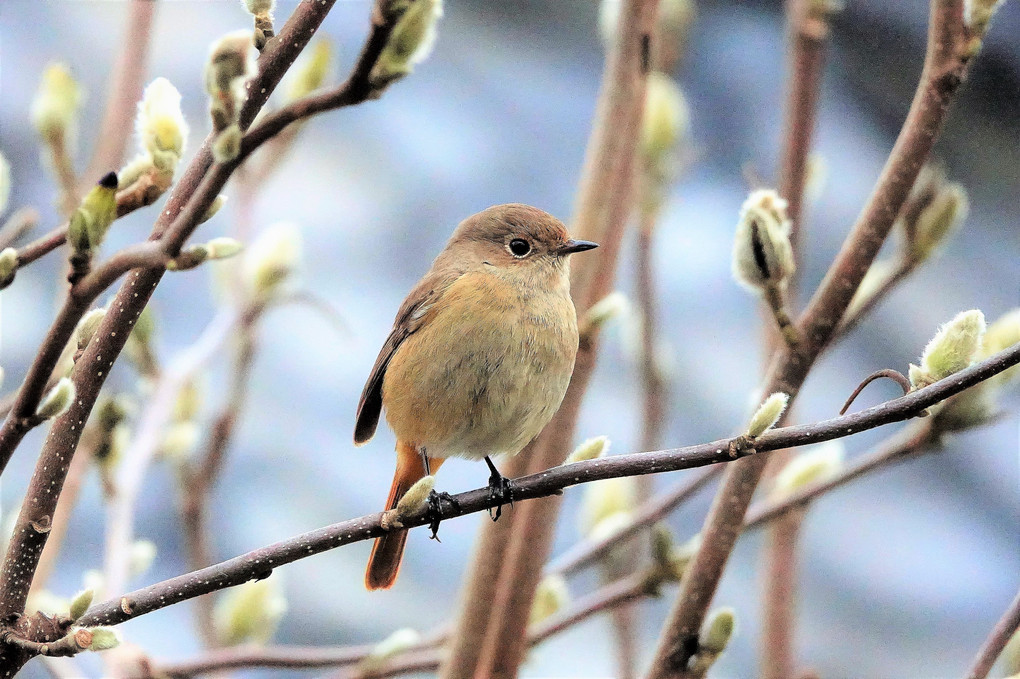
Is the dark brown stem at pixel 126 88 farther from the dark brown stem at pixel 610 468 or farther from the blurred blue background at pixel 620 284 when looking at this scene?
the blurred blue background at pixel 620 284

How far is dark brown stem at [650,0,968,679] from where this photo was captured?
114 cm

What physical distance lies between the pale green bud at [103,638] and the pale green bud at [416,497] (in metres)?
0.28

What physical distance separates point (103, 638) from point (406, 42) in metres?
0.54

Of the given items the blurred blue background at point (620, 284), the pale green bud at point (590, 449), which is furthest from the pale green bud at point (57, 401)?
the blurred blue background at point (620, 284)

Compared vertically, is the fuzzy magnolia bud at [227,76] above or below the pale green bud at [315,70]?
below

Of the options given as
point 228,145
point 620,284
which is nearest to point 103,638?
point 228,145

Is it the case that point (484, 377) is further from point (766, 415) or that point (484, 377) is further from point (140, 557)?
point (766, 415)

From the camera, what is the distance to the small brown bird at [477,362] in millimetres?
1662

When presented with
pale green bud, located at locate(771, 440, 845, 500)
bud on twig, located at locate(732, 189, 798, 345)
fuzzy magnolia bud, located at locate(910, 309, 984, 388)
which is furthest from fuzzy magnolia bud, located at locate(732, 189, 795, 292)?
pale green bud, located at locate(771, 440, 845, 500)

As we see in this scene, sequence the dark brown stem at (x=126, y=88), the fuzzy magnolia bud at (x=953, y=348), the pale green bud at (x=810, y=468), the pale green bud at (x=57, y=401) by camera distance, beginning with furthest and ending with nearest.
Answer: the pale green bud at (x=810, y=468)
the dark brown stem at (x=126, y=88)
the fuzzy magnolia bud at (x=953, y=348)
the pale green bud at (x=57, y=401)

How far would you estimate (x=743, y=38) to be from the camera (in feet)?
11.8

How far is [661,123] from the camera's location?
6.31ft

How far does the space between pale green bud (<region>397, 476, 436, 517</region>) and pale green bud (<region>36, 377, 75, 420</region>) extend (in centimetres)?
32

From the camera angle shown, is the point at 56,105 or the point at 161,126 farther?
the point at 56,105
